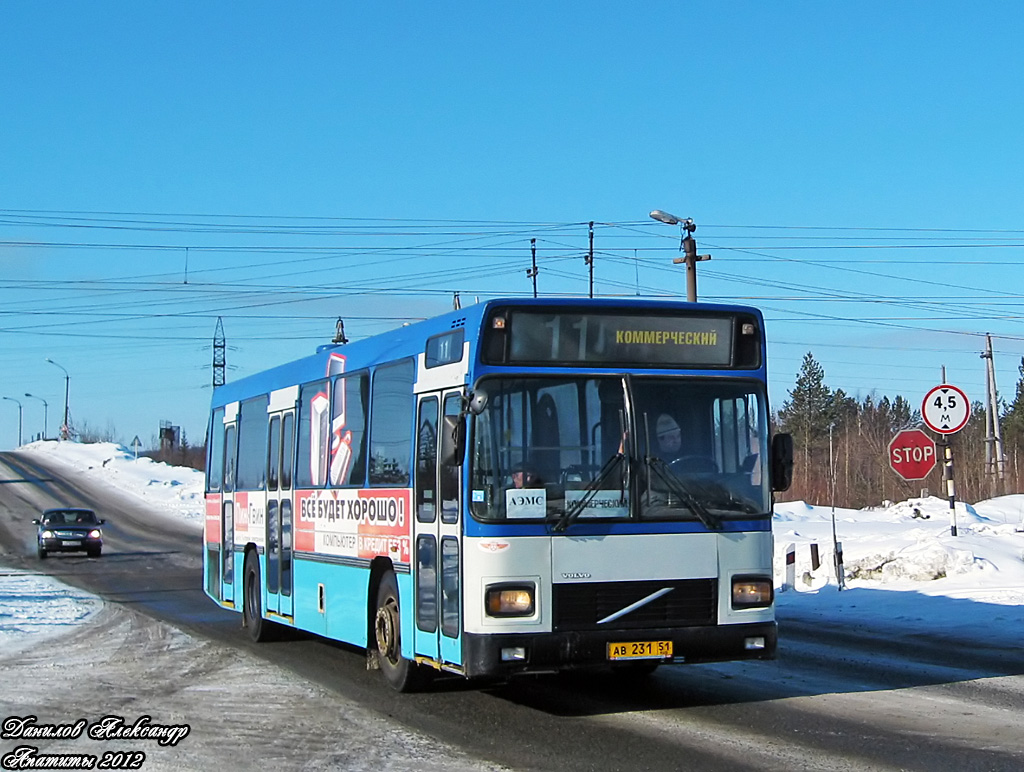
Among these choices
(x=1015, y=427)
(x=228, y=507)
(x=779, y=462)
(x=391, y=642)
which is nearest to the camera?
(x=779, y=462)

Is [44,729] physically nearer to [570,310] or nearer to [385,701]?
[385,701]

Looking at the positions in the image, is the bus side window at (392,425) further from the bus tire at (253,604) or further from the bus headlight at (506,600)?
the bus tire at (253,604)

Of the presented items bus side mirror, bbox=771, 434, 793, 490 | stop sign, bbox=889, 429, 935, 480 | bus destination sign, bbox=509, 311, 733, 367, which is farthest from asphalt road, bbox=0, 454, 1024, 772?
stop sign, bbox=889, 429, 935, 480

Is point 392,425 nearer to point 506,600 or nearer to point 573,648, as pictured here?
point 506,600

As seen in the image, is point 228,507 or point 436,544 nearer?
point 436,544

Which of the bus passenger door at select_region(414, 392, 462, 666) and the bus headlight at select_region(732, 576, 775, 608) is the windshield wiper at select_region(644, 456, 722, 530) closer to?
the bus headlight at select_region(732, 576, 775, 608)

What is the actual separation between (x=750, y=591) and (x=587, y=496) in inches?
59.4

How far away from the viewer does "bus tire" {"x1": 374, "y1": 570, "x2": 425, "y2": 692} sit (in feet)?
37.6

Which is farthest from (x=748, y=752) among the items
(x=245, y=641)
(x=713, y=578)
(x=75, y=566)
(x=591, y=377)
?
(x=75, y=566)

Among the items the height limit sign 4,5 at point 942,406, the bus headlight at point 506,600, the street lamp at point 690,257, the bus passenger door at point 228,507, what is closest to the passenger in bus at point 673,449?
the bus headlight at point 506,600

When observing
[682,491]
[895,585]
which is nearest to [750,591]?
[682,491]

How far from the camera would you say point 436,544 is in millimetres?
10625

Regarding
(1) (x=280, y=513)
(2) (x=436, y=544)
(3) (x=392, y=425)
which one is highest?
(3) (x=392, y=425)

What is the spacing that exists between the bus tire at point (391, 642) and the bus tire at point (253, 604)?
462cm
